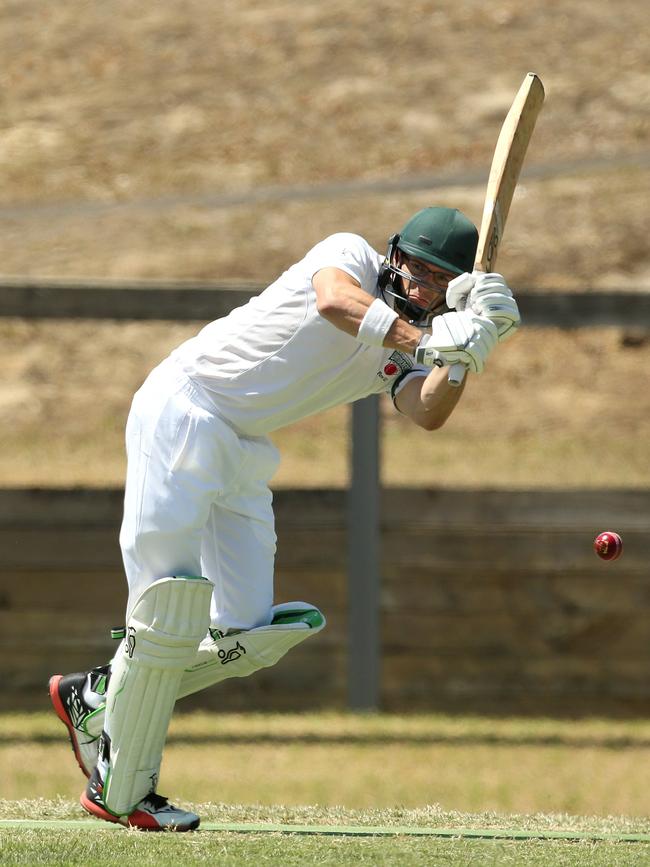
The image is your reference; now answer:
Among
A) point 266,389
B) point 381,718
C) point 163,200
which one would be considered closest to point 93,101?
point 163,200

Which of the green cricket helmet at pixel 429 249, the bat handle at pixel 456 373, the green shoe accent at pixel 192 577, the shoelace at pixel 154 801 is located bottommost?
the shoelace at pixel 154 801

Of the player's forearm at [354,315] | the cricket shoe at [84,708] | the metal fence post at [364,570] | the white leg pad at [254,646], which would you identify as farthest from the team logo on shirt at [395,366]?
the metal fence post at [364,570]

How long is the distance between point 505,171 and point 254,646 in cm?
133

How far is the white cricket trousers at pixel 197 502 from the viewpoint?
4.00 meters

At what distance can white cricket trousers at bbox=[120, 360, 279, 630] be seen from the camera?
4.00 m

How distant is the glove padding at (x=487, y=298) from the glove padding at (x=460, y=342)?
0.08 feet

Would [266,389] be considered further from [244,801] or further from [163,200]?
[163,200]

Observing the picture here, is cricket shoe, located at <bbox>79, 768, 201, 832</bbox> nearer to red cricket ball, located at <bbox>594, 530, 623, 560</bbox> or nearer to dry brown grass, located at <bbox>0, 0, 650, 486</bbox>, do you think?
red cricket ball, located at <bbox>594, 530, 623, 560</bbox>

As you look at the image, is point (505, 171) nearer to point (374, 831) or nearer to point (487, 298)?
point (487, 298)

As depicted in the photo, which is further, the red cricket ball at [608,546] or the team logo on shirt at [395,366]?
the red cricket ball at [608,546]

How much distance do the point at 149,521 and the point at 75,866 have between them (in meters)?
0.86

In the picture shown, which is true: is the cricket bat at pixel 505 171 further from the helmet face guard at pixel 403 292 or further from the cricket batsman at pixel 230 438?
the helmet face guard at pixel 403 292

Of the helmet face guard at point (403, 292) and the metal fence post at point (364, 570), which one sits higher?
the helmet face guard at point (403, 292)

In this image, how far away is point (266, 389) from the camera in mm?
4039
